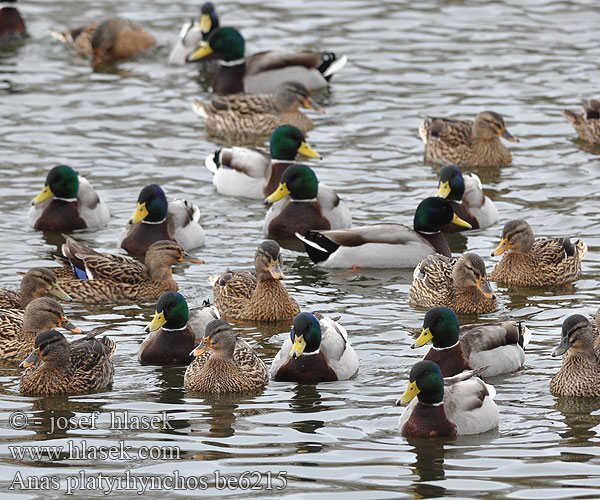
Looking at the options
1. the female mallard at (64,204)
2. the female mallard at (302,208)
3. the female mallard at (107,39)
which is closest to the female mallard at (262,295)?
the female mallard at (302,208)

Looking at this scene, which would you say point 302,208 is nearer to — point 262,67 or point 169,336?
point 169,336

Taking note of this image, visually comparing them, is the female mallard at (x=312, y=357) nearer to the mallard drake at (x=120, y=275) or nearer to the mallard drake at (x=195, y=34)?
the mallard drake at (x=120, y=275)

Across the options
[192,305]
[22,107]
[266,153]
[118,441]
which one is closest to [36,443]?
[118,441]

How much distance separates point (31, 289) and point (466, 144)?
288 inches

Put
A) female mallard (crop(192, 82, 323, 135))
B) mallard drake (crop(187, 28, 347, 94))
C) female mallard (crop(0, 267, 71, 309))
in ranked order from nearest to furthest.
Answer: female mallard (crop(0, 267, 71, 309))
female mallard (crop(192, 82, 323, 135))
mallard drake (crop(187, 28, 347, 94))

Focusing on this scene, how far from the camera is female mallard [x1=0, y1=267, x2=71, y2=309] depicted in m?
13.2

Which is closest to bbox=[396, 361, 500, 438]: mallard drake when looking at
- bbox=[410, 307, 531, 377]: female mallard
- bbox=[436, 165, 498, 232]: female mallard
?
bbox=[410, 307, 531, 377]: female mallard

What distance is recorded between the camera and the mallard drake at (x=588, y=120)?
1891 centimetres

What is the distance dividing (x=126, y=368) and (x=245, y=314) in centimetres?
167

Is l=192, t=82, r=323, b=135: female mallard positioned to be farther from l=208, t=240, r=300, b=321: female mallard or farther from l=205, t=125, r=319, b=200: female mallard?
l=208, t=240, r=300, b=321: female mallard

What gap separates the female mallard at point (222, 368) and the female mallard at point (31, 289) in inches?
92.7

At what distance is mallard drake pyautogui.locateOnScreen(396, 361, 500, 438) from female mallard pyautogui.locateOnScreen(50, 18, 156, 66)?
1419 centimetres

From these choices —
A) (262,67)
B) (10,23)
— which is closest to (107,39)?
(10,23)

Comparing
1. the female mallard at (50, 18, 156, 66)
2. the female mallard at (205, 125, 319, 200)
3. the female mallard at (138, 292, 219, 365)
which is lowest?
the female mallard at (138, 292, 219, 365)
